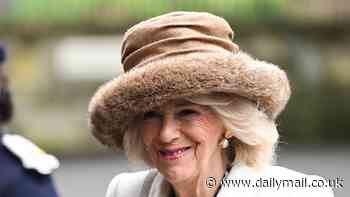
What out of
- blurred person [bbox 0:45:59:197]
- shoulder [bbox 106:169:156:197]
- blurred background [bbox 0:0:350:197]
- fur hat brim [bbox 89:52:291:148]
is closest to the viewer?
fur hat brim [bbox 89:52:291:148]

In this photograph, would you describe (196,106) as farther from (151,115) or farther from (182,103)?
(151,115)

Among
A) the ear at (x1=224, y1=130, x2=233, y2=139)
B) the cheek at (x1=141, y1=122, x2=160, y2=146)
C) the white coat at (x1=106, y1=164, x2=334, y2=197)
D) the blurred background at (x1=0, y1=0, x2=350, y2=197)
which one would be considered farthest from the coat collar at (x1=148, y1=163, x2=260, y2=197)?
the blurred background at (x1=0, y1=0, x2=350, y2=197)

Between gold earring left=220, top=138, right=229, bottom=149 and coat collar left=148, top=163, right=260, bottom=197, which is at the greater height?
gold earring left=220, top=138, right=229, bottom=149

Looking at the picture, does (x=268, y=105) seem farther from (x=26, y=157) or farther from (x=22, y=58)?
(x=22, y=58)

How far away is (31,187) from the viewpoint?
2.92 m

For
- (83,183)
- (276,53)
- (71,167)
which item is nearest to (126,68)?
(83,183)

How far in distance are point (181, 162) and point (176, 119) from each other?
127 millimetres

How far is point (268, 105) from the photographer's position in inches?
99.9

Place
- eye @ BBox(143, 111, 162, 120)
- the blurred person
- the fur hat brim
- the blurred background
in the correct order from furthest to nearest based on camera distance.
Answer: the blurred background < the blurred person < eye @ BBox(143, 111, 162, 120) < the fur hat brim

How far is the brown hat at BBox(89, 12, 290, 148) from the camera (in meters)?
2.40

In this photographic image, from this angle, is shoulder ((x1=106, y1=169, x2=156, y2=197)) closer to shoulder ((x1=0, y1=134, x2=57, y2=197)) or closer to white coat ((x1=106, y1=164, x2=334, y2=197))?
white coat ((x1=106, y1=164, x2=334, y2=197))

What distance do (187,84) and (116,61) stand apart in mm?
8584

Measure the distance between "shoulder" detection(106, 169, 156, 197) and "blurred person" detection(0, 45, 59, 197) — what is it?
0.85 feet

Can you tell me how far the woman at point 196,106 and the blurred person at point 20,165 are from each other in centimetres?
42
